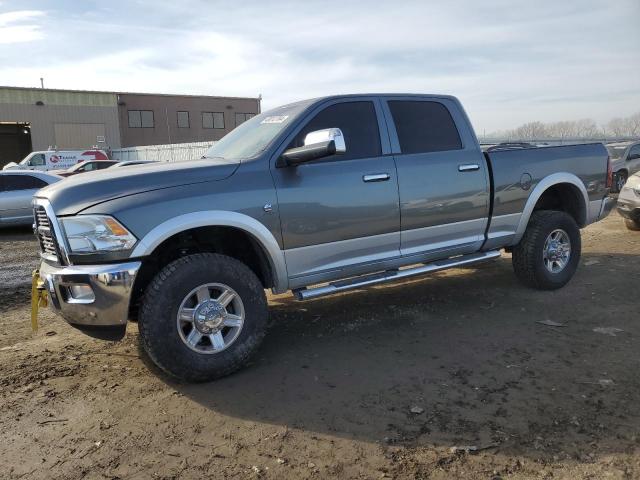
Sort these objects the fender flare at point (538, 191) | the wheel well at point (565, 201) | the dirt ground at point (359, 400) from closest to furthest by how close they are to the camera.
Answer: the dirt ground at point (359, 400), the fender flare at point (538, 191), the wheel well at point (565, 201)

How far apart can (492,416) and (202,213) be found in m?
2.29

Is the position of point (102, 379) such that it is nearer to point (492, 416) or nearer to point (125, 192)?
point (125, 192)

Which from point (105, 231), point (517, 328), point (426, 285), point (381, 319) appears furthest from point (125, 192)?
point (426, 285)

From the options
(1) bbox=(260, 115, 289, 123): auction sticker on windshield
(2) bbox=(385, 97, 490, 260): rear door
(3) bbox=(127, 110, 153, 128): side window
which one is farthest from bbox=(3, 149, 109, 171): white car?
(2) bbox=(385, 97, 490, 260): rear door

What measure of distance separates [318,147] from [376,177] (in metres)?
0.77

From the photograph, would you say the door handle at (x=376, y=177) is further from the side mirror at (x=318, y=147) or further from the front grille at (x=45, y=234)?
the front grille at (x=45, y=234)

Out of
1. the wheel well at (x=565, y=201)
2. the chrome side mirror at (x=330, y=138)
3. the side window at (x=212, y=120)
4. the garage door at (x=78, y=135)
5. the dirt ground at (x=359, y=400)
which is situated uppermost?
the side window at (x=212, y=120)

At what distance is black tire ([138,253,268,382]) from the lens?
3588 millimetres

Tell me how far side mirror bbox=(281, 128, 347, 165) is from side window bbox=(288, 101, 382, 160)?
0.43 meters

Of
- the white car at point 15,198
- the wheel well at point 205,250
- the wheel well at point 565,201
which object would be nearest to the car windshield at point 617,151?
the wheel well at point 565,201

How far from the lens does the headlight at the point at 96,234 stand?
11.4 ft

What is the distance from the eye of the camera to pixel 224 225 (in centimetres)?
381

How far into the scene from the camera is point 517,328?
4.73 metres

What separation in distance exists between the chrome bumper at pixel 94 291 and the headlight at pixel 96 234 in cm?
12
